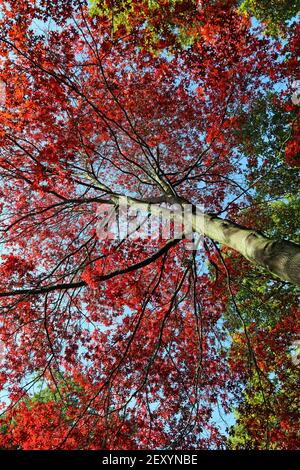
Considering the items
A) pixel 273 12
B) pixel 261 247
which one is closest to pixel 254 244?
pixel 261 247

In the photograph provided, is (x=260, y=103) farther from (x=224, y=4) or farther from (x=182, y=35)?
(x=182, y=35)

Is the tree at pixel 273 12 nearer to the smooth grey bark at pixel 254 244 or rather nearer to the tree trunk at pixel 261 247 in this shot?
the smooth grey bark at pixel 254 244

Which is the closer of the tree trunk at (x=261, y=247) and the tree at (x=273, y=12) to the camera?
the tree trunk at (x=261, y=247)

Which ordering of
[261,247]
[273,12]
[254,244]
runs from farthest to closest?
[273,12], [254,244], [261,247]

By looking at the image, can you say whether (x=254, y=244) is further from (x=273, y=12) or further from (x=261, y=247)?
(x=273, y=12)

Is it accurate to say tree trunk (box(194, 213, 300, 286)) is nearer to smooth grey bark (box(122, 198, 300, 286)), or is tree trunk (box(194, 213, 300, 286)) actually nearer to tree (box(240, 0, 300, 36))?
smooth grey bark (box(122, 198, 300, 286))

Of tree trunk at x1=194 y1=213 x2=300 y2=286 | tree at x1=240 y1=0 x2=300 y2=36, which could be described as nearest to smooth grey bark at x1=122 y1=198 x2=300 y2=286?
tree trunk at x1=194 y1=213 x2=300 y2=286

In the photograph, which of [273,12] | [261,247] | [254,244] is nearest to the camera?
[261,247]

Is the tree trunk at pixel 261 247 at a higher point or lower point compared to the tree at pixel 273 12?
lower

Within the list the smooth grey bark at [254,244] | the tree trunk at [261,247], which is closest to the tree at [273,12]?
the smooth grey bark at [254,244]

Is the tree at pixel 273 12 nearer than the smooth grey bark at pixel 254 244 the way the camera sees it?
No

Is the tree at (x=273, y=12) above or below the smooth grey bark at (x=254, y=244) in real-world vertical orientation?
above

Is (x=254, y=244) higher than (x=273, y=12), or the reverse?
(x=273, y=12)
